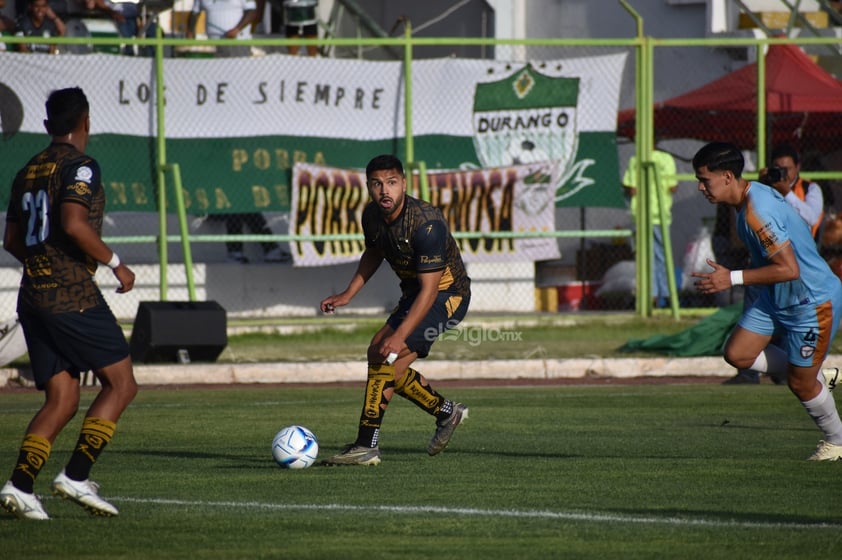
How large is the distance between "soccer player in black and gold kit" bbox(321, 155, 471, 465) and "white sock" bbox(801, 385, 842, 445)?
224 cm

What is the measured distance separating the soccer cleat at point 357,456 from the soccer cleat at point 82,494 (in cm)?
236

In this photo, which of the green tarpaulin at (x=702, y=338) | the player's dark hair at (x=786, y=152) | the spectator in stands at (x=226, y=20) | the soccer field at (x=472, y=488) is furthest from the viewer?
the spectator in stands at (x=226, y=20)

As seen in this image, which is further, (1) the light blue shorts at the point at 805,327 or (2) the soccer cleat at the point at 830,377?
(2) the soccer cleat at the point at 830,377

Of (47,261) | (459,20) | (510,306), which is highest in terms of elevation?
(459,20)

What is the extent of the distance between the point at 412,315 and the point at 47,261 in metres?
2.60

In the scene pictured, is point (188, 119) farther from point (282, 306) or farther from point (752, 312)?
point (752, 312)

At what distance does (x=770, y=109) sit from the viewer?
21.2 meters

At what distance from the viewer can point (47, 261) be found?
24.7ft

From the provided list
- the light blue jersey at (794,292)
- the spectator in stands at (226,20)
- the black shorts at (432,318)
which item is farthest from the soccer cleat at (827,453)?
the spectator in stands at (226,20)

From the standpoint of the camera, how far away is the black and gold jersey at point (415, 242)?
952cm

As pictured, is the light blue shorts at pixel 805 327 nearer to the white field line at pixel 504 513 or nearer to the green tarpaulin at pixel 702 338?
the white field line at pixel 504 513

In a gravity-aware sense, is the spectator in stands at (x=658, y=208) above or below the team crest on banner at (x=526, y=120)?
below

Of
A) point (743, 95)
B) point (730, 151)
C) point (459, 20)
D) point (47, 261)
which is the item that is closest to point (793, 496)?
point (730, 151)

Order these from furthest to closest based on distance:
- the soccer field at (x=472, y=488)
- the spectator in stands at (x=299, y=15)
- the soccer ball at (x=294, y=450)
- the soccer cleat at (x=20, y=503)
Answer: the spectator in stands at (x=299, y=15)
the soccer ball at (x=294, y=450)
the soccer cleat at (x=20, y=503)
the soccer field at (x=472, y=488)
